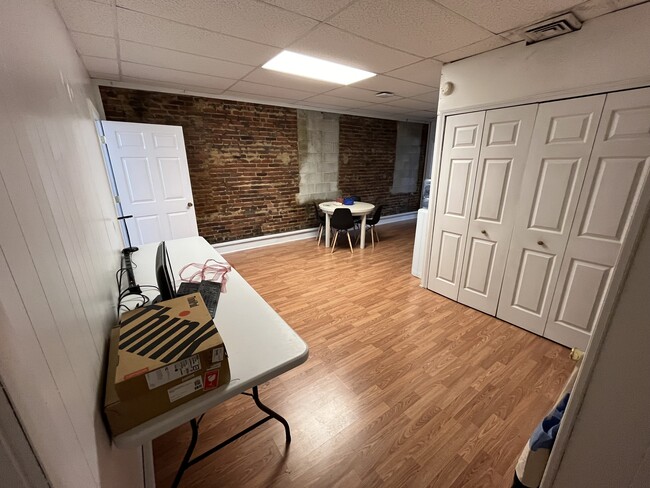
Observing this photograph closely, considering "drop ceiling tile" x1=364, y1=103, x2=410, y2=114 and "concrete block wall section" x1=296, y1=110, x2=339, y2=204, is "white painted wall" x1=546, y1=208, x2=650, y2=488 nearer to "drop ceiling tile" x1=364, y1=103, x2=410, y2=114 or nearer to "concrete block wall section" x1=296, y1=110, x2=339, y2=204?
"drop ceiling tile" x1=364, y1=103, x2=410, y2=114

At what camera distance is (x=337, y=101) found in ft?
14.6

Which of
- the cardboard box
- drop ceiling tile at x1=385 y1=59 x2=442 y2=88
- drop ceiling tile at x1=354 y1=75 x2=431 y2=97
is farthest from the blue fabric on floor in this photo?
drop ceiling tile at x1=354 y1=75 x2=431 y2=97

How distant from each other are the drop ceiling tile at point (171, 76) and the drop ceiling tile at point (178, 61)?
147 mm

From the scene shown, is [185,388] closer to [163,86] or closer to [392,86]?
[392,86]

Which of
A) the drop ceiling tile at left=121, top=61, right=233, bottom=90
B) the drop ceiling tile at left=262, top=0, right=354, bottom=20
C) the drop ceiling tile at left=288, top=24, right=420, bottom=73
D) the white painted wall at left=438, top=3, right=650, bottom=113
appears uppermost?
the drop ceiling tile at left=121, top=61, right=233, bottom=90

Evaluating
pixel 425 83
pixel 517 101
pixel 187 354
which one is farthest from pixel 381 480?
pixel 425 83

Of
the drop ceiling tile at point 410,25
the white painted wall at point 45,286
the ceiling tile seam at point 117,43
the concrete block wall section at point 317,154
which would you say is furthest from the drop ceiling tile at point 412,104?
the white painted wall at point 45,286

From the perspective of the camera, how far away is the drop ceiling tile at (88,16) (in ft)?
5.37

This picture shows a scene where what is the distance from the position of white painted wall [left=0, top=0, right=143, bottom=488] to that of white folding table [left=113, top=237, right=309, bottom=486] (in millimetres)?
171

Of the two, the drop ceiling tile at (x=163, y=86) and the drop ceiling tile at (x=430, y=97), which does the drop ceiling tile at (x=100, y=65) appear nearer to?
the drop ceiling tile at (x=163, y=86)

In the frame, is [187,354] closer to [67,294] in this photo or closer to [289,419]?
[67,294]

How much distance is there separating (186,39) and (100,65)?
134cm

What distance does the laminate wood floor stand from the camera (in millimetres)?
1406

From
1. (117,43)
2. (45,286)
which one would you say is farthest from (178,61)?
(45,286)
